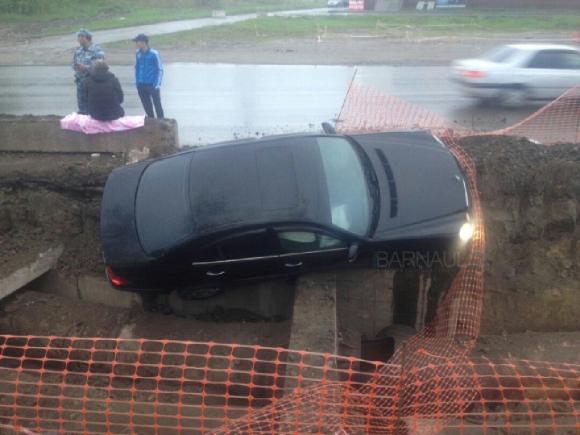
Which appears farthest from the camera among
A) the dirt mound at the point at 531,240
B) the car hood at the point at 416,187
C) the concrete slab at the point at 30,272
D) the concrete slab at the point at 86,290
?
the dirt mound at the point at 531,240

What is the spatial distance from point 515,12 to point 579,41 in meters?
11.8

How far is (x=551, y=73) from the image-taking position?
11539 millimetres

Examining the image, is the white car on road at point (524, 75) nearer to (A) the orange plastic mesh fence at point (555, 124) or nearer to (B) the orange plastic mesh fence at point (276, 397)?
(A) the orange plastic mesh fence at point (555, 124)

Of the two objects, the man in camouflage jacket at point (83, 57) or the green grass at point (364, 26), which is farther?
the green grass at point (364, 26)

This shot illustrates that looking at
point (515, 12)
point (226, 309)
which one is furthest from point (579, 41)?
point (226, 309)

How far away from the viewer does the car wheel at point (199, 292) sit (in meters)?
5.76

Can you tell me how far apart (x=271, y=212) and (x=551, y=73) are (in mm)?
9070

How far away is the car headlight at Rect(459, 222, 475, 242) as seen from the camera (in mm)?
5430

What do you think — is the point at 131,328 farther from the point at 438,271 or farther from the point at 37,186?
the point at 438,271

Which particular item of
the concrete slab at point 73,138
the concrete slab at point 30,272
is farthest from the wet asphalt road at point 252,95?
the concrete slab at point 30,272

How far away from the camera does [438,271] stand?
5.96m

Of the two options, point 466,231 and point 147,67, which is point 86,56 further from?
point 466,231

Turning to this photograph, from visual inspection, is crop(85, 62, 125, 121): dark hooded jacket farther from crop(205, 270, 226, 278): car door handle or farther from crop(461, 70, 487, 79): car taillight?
crop(461, 70, 487, 79): car taillight

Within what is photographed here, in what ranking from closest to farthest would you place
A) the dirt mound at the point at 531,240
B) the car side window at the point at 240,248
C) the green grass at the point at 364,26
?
the car side window at the point at 240,248, the dirt mound at the point at 531,240, the green grass at the point at 364,26
